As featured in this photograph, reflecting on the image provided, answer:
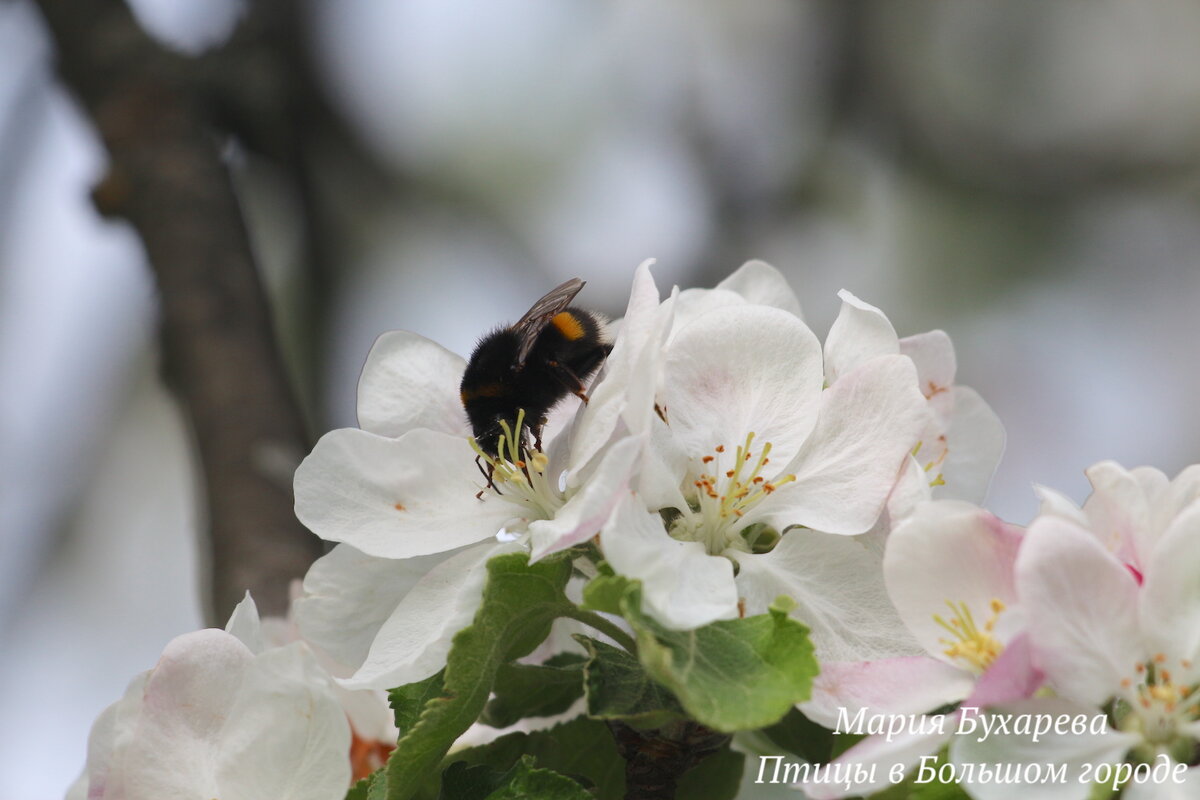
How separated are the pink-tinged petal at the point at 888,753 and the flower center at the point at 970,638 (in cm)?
5

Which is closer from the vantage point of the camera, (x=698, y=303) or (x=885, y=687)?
(x=885, y=687)

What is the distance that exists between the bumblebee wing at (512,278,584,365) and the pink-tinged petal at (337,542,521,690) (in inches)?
5.7

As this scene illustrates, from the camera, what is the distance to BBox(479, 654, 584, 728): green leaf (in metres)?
0.75

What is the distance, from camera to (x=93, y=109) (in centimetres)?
204

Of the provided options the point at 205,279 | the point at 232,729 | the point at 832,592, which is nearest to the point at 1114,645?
the point at 832,592

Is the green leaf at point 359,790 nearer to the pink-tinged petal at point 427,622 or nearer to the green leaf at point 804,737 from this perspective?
the pink-tinged petal at point 427,622

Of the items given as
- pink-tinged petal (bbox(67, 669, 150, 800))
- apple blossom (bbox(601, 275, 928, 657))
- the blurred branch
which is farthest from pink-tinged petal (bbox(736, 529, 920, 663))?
the blurred branch

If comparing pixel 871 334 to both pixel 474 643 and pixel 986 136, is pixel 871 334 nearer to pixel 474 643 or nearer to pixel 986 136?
pixel 474 643

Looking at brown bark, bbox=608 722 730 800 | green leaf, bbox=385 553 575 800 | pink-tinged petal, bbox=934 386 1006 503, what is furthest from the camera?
pink-tinged petal, bbox=934 386 1006 503

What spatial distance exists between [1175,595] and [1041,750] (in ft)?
A: 0.34

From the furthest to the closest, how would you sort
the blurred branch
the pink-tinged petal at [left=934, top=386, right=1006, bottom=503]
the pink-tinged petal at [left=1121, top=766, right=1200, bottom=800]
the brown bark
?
the blurred branch, the pink-tinged petal at [left=934, top=386, right=1006, bottom=503], the brown bark, the pink-tinged petal at [left=1121, top=766, right=1200, bottom=800]

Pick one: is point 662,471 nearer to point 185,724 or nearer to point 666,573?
point 666,573

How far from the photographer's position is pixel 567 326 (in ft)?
2.59

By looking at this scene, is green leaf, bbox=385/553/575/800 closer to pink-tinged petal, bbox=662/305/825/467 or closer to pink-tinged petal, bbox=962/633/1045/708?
pink-tinged petal, bbox=662/305/825/467
